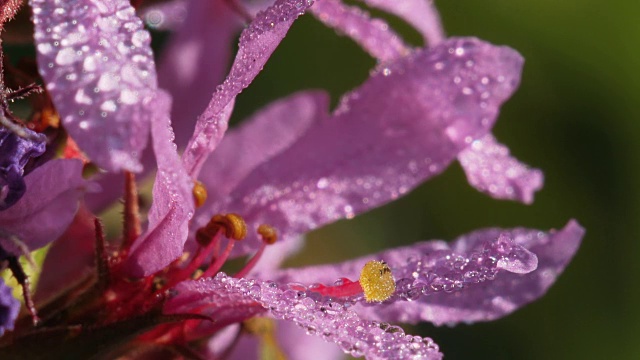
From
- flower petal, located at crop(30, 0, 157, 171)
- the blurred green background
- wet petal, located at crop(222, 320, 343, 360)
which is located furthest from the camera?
the blurred green background

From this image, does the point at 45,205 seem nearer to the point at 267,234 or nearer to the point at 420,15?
the point at 267,234

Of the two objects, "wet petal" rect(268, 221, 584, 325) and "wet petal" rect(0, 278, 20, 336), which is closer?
"wet petal" rect(0, 278, 20, 336)

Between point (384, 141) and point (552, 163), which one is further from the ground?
point (384, 141)

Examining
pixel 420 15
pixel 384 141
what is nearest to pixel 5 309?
pixel 384 141

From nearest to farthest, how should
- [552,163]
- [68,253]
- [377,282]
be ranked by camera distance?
[377,282]
[68,253]
[552,163]

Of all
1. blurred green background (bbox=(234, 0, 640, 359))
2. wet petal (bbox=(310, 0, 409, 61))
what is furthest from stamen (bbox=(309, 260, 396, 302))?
blurred green background (bbox=(234, 0, 640, 359))

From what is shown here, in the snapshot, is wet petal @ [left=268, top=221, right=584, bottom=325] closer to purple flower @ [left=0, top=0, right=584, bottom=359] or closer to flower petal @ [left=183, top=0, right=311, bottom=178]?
purple flower @ [left=0, top=0, right=584, bottom=359]

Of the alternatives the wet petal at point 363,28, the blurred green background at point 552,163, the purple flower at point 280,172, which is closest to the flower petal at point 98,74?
the purple flower at point 280,172
